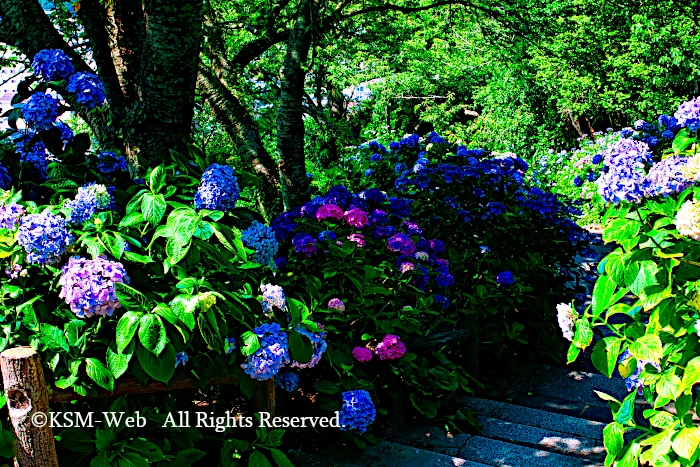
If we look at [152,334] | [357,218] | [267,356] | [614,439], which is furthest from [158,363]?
[357,218]

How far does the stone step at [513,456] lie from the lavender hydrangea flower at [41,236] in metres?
1.92

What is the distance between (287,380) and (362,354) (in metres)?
0.41

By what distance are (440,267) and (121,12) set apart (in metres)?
2.11

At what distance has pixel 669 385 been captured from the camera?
211cm

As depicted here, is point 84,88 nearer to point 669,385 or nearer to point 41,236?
point 41,236

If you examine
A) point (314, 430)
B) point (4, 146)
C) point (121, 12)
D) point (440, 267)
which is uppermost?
point (121, 12)

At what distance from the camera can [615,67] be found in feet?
41.2

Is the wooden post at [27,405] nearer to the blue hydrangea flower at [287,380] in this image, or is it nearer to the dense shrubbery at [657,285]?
the blue hydrangea flower at [287,380]

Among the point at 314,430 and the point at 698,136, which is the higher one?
the point at 698,136

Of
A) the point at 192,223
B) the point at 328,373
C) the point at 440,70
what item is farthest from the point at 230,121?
the point at 440,70

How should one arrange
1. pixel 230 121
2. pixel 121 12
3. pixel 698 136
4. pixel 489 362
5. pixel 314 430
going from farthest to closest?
pixel 230 121, pixel 489 362, pixel 121 12, pixel 314 430, pixel 698 136

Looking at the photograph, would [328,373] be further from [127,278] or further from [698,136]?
[698,136]

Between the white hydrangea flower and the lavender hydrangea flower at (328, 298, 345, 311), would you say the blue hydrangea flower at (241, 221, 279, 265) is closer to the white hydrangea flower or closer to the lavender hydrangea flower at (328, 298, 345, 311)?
the lavender hydrangea flower at (328, 298, 345, 311)

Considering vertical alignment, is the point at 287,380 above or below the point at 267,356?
below
